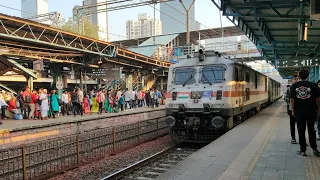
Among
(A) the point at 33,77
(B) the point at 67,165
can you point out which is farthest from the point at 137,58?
(B) the point at 67,165

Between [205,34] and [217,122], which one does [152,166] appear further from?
[205,34]

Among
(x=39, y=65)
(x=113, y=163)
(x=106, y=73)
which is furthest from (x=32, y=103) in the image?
(x=106, y=73)

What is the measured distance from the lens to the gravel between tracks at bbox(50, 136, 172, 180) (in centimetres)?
777

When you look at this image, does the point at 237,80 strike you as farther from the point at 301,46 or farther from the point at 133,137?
the point at 301,46

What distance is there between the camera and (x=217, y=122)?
32.9 feet

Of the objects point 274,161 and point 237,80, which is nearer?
point 274,161

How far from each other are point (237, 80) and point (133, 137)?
4.63m

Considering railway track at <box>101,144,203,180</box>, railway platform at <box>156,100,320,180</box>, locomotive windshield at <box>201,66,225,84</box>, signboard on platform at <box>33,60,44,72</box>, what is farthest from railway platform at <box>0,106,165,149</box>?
railway platform at <box>156,100,320,180</box>

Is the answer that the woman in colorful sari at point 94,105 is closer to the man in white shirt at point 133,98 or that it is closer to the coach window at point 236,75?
the man in white shirt at point 133,98

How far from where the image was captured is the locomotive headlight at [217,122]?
9.97m

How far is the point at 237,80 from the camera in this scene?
1118cm

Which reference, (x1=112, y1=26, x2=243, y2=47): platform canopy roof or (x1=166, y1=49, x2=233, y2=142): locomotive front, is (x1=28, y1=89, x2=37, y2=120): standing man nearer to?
(x1=166, y1=49, x2=233, y2=142): locomotive front

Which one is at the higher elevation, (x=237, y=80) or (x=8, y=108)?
(x=237, y=80)

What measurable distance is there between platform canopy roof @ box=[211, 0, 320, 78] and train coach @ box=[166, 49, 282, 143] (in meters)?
1.89
